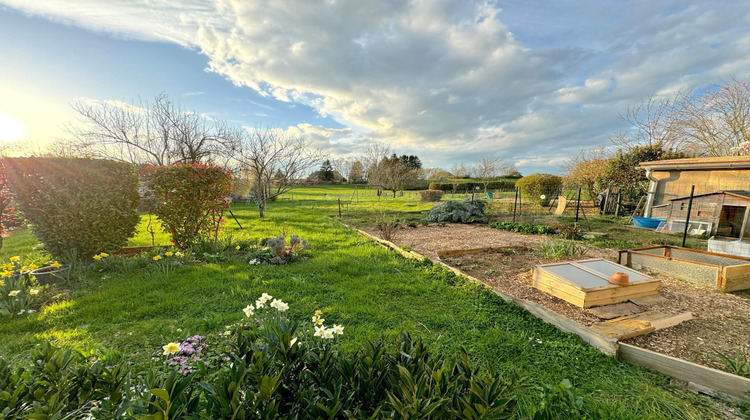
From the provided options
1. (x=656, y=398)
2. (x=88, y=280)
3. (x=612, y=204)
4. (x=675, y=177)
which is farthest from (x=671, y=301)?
(x=612, y=204)

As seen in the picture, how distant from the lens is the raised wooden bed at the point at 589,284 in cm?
342

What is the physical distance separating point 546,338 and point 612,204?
15352 millimetres

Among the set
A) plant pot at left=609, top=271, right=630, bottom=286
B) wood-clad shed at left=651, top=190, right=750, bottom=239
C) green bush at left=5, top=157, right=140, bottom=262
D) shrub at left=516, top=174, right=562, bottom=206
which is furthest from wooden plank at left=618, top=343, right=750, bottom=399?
shrub at left=516, top=174, right=562, bottom=206

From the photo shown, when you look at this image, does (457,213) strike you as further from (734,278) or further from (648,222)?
(734,278)

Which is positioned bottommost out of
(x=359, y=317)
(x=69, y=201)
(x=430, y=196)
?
(x=359, y=317)

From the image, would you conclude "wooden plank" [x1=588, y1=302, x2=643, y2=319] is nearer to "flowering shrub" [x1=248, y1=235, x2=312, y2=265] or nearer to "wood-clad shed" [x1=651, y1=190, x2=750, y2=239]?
"flowering shrub" [x1=248, y1=235, x2=312, y2=265]

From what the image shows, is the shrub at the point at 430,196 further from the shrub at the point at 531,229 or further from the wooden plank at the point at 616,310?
the wooden plank at the point at 616,310

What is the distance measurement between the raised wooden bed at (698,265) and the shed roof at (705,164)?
7197 millimetres

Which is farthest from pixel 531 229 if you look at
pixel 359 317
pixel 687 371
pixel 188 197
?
pixel 188 197

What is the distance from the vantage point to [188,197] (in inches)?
227

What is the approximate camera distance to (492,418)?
1.07 meters

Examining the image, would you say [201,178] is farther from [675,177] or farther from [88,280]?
[675,177]

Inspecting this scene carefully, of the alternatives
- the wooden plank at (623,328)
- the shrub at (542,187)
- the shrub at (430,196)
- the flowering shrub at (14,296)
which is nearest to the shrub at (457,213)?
the shrub at (542,187)

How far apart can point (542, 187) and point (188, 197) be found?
17.7 metres
